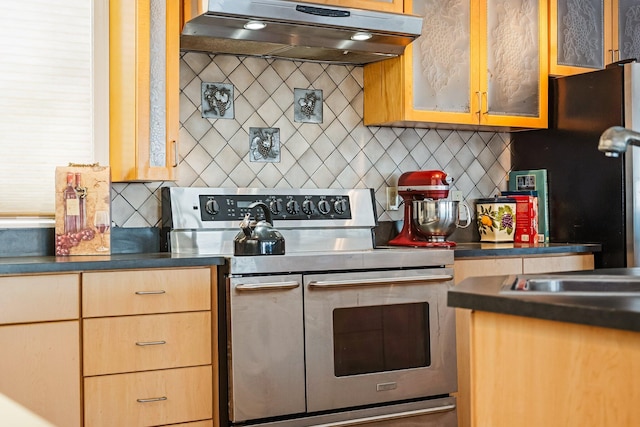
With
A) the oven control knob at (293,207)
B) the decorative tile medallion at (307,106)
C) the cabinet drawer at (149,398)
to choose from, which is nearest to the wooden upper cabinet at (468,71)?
the decorative tile medallion at (307,106)

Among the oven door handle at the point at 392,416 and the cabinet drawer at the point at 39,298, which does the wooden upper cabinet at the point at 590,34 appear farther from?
the cabinet drawer at the point at 39,298

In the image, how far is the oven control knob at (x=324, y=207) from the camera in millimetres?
3506

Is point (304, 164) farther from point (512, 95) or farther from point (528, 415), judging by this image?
point (528, 415)

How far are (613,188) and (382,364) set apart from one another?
1.39m

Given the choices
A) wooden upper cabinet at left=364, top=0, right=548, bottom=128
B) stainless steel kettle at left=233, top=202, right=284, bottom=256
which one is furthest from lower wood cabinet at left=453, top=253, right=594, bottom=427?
stainless steel kettle at left=233, top=202, right=284, bottom=256

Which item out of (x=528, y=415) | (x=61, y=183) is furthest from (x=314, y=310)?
(x=528, y=415)

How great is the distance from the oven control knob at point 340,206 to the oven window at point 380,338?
637mm

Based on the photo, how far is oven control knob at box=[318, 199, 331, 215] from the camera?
3.51 m

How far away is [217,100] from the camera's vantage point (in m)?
3.40

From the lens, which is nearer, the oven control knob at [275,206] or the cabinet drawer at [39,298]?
the cabinet drawer at [39,298]

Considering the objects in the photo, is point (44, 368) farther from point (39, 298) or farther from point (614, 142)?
point (614, 142)

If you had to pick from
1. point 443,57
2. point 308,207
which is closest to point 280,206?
point 308,207

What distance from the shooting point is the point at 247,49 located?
11.0 feet

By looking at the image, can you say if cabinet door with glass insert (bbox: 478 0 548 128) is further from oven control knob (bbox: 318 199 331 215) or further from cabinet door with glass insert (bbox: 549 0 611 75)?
oven control knob (bbox: 318 199 331 215)
